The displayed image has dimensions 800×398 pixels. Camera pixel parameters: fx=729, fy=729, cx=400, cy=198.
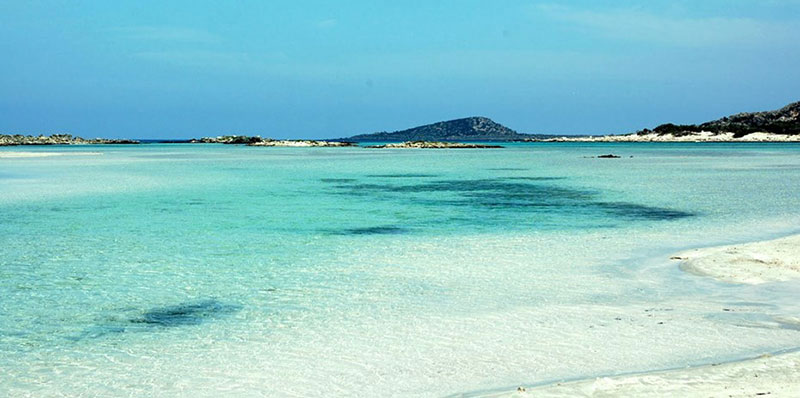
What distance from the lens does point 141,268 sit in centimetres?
1241

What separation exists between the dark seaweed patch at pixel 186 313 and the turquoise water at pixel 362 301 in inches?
1.9

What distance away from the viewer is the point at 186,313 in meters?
9.37

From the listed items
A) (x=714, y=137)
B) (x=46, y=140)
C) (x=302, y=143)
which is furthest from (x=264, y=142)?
(x=714, y=137)

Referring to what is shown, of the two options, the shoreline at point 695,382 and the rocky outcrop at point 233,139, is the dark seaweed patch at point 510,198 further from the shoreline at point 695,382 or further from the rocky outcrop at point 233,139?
the rocky outcrop at point 233,139

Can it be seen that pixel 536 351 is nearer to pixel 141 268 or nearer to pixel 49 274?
pixel 141 268

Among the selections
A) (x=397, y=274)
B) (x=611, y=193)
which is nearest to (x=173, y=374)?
(x=397, y=274)

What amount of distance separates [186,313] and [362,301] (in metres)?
2.33

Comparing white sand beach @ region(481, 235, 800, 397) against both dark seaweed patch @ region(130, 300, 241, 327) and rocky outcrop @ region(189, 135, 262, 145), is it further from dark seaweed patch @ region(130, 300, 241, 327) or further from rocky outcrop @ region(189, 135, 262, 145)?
rocky outcrop @ region(189, 135, 262, 145)

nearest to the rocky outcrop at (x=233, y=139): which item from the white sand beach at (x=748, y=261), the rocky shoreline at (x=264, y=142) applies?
the rocky shoreline at (x=264, y=142)

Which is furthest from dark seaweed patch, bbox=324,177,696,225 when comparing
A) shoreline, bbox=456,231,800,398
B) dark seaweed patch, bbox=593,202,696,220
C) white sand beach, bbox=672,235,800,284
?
shoreline, bbox=456,231,800,398

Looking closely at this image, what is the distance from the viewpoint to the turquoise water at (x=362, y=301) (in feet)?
23.4

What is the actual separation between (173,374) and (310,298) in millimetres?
3341

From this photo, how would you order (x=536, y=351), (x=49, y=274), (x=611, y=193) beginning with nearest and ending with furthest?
(x=536, y=351) → (x=49, y=274) → (x=611, y=193)

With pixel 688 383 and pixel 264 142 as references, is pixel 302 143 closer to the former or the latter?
pixel 264 142
